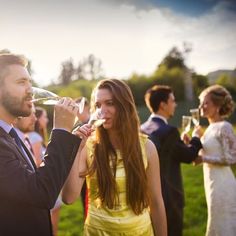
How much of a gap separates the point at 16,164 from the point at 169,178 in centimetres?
337

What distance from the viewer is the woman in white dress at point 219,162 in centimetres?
454

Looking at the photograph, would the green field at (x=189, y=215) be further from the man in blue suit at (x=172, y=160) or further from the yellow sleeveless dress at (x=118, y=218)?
the yellow sleeveless dress at (x=118, y=218)

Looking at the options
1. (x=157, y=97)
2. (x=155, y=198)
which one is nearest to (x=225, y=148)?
(x=157, y=97)

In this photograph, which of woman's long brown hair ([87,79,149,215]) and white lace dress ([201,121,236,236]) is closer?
woman's long brown hair ([87,79,149,215])

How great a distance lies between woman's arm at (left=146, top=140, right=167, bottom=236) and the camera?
2855mm

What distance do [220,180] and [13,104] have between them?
335 centimetres

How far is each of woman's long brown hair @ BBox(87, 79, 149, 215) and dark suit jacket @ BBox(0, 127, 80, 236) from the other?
2.93 feet

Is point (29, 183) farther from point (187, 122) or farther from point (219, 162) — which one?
point (187, 122)

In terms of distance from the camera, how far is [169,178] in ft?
16.1

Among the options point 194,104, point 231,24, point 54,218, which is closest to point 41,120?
point 54,218

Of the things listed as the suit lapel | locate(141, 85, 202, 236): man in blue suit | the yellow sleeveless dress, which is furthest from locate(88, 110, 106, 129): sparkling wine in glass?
locate(141, 85, 202, 236): man in blue suit

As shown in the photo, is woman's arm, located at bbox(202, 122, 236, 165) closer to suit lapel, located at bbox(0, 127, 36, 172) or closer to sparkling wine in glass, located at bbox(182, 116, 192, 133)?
sparkling wine in glass, located at bbox(182, 116, 192, 133)

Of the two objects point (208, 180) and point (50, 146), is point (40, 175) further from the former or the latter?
point (208, 180)

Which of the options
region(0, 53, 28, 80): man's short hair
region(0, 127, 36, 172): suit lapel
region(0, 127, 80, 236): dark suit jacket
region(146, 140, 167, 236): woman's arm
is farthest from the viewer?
region(146, 140, 167, 236): woman's arm
